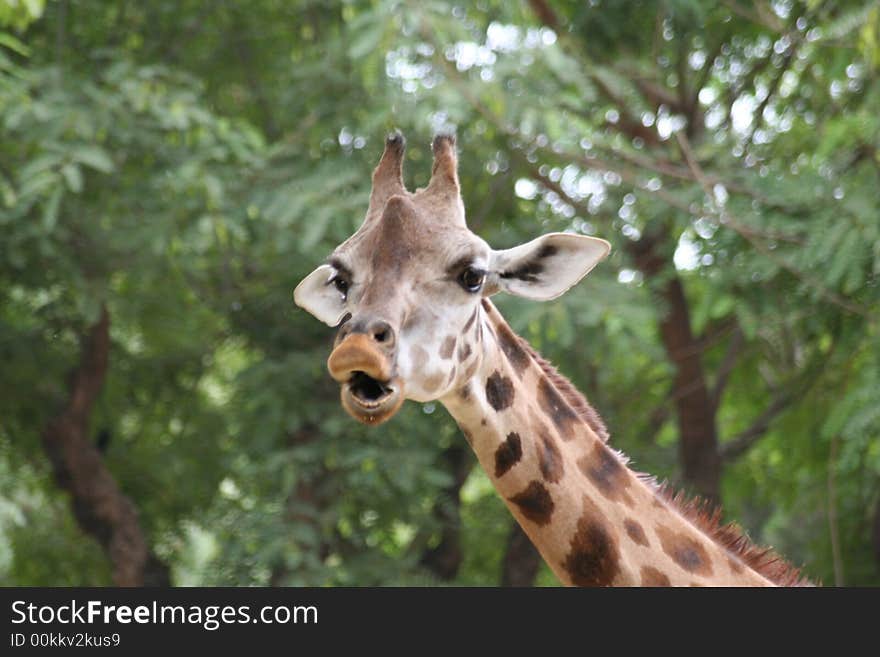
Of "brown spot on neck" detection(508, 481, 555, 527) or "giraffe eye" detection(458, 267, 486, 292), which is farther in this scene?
"brown spot on neck" detection(508, 481, 555, 527)

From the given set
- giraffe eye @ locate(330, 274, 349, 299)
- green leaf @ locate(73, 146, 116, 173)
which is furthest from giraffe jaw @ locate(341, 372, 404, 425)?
green leaf @ locate(73, 146, 116, 173)

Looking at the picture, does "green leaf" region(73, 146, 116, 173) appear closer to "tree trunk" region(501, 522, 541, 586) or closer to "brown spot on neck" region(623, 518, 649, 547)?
"tree trunk" region(501, 522, 541, 586)

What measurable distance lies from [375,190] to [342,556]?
20.5ft

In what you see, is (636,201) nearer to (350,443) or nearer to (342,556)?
(350,443)

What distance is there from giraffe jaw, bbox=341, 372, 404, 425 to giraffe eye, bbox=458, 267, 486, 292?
0.47 m

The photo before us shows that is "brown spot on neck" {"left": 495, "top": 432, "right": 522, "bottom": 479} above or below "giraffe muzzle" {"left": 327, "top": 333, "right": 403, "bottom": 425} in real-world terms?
above

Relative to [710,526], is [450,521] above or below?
above

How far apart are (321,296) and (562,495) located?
1055 mm

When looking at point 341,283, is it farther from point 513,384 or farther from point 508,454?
point 508,454

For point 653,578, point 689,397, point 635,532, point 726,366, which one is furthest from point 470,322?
point 726,366

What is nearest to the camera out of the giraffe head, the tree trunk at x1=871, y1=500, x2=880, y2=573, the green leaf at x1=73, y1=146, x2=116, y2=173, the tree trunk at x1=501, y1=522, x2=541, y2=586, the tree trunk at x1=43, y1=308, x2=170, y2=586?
the giraffe head

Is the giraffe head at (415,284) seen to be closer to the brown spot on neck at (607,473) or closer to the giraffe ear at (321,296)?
the giraffe ear at (321,296)

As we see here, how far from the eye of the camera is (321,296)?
443cm

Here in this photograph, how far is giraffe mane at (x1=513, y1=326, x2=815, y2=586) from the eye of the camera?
14.6 feet
